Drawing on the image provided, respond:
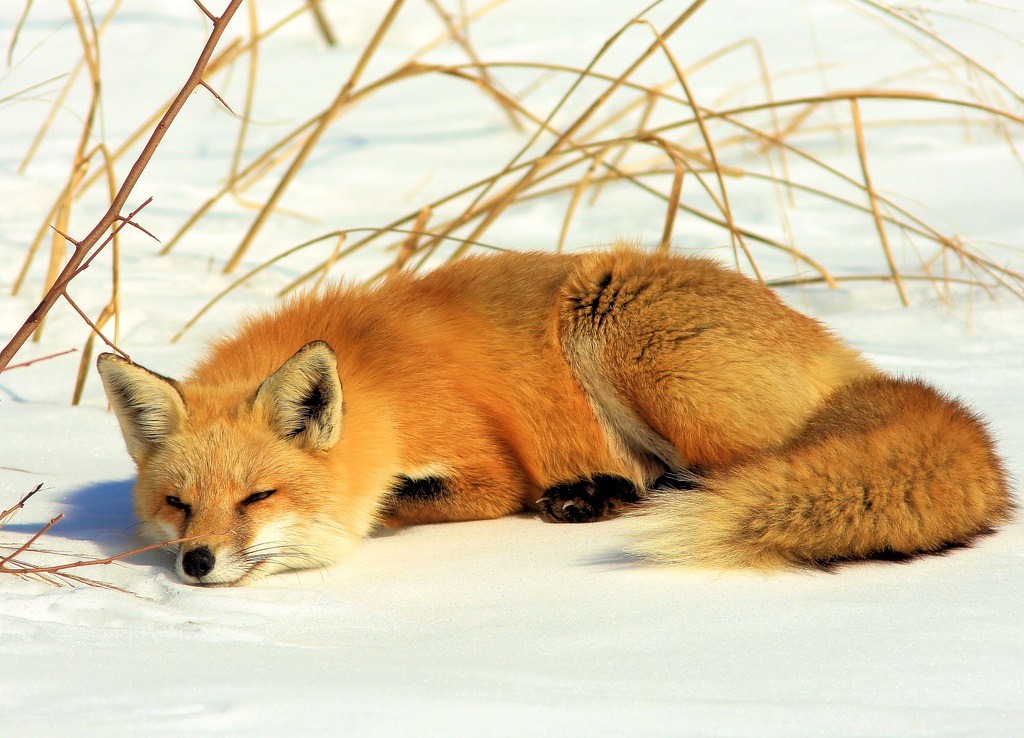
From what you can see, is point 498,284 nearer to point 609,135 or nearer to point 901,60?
point 609,135

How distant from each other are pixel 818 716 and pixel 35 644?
4.92 ft

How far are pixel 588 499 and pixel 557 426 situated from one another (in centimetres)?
28

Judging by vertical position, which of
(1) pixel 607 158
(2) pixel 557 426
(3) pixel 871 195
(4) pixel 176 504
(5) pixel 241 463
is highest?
(1) pixel 607 158

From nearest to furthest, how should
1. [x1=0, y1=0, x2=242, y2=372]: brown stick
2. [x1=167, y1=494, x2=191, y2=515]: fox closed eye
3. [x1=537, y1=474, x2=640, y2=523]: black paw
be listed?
[x1=0, y1=0, x2=242, y2=372]: brown stick, [x1=167, y1=494, x2=191, y2=515]: fox closed eye, [x1=537, y1=474, x2=640, y2=523]: black paw

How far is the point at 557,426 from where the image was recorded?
11.5ft

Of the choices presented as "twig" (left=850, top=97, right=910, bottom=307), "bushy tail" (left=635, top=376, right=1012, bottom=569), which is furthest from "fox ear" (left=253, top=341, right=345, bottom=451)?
"twig" (left=850, top=97, right=910, bottom=307)

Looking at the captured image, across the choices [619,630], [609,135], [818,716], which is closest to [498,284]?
[619,630]

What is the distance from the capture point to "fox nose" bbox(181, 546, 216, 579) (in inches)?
103

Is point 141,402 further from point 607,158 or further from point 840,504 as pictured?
point 607,158

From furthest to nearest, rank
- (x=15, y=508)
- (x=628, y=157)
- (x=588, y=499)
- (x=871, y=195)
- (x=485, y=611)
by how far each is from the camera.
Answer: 1. (x=628, y=157)
2. (x=871, y=195)
3. (x=588, y=499)
4. (x=485, y=611)
5. (x=15, y=508)

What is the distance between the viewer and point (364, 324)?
3.45 metres

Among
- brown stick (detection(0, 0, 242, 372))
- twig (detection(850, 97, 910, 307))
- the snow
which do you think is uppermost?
twig (detection(850, 97, 910, 307))

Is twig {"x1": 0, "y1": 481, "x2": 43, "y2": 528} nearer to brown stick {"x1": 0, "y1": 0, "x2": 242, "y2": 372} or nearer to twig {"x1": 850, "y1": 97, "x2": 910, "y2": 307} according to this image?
brown stick {"x1": 0, "y1": 0, "x2": 242, "y2": 372}

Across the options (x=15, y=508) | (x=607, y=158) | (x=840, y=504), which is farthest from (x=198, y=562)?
(x=607, y=158)
